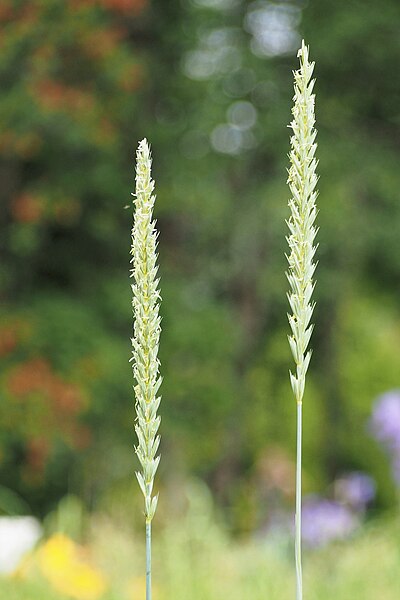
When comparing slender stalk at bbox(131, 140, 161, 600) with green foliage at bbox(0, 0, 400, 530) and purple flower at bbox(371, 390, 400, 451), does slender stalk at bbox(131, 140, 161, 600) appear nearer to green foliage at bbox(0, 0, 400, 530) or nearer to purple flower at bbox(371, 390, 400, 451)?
purple flower at bbox(371, 390, 400, 451)

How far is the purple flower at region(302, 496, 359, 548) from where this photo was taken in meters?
3.96

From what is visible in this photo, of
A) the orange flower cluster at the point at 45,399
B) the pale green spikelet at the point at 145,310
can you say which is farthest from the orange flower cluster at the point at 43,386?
the pale green spikelet at the point at 145,310

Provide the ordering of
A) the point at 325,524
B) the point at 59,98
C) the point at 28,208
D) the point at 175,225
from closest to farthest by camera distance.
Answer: the point at 325,524 → the point at 59,98 → the point at 28,208 → the point at 175,225

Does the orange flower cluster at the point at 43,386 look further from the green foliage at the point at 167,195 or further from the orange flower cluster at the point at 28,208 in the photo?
the orange flower cluster at the point at 28,208

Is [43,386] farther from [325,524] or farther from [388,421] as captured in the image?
[388,421]

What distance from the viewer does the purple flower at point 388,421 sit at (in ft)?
13.4

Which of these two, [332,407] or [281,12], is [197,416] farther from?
[332,407]

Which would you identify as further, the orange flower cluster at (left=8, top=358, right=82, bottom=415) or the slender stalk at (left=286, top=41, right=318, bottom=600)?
the orange flower cluster at (left=8, top=358, right=82, bottom=415)

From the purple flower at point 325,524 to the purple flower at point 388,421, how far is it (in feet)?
1.34

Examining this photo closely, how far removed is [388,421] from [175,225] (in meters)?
3.60

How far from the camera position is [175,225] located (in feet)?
24.3

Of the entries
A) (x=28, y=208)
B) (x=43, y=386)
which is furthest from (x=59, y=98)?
(x=43, y=386)

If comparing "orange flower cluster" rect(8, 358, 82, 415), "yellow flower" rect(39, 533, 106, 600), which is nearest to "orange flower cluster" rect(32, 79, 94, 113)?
"orange flower cluster" rect(8, 358, 82, 415)

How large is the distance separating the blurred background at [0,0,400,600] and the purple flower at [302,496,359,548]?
22 millimetres
